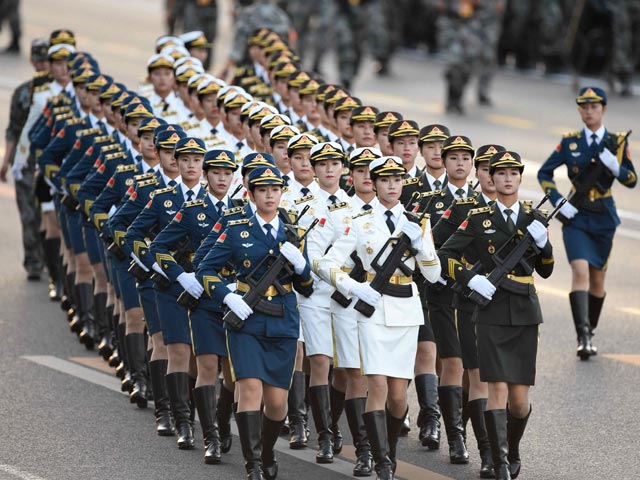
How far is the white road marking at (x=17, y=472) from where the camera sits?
1193 cm

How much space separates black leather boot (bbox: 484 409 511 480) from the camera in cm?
1180

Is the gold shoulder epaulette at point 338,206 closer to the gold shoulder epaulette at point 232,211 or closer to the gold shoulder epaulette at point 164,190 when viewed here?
the gold shoulder epaulette at point 232,211

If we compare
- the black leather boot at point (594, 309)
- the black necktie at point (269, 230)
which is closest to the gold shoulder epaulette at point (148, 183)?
the black necktie at point (269, 230)

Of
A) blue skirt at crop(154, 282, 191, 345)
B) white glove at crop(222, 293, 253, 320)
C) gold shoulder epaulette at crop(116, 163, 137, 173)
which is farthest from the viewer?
gold shoulder epaulette at crop(116, 163, 137, 173)

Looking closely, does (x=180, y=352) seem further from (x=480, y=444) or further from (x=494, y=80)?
(x=494, y=80)

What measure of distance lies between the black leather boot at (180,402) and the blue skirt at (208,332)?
0.63 m

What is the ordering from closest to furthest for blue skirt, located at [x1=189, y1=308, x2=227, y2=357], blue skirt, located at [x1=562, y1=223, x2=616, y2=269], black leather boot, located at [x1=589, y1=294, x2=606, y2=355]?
blue skirt, located at [x1=189, y1=308, x2=227, y2=357], blue skirt, located at [x1=562, y1=223, x2=616, y2=269], black leather boot, located at [x1=589, y1=294, x2=606, y2=355]

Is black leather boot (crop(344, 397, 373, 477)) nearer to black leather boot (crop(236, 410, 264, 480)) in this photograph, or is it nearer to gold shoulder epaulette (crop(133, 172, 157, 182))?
black leather boot (crop(236, 410, 264, 480))

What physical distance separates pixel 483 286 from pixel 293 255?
1289mm

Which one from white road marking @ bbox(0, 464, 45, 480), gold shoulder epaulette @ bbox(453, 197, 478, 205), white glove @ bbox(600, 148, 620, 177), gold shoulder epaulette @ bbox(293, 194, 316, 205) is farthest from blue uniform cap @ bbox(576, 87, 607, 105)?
white road marking @ bbox(0, 464, 45, 480)

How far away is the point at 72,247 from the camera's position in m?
16.5

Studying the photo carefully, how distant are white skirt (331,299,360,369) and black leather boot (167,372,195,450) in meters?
1.31

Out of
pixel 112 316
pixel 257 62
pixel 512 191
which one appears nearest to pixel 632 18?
pixel 257 62

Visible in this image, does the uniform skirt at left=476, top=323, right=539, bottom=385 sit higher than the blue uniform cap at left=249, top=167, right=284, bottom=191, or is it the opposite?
the blue uniform cap at left=249, top=167, right=284, bottom=191
